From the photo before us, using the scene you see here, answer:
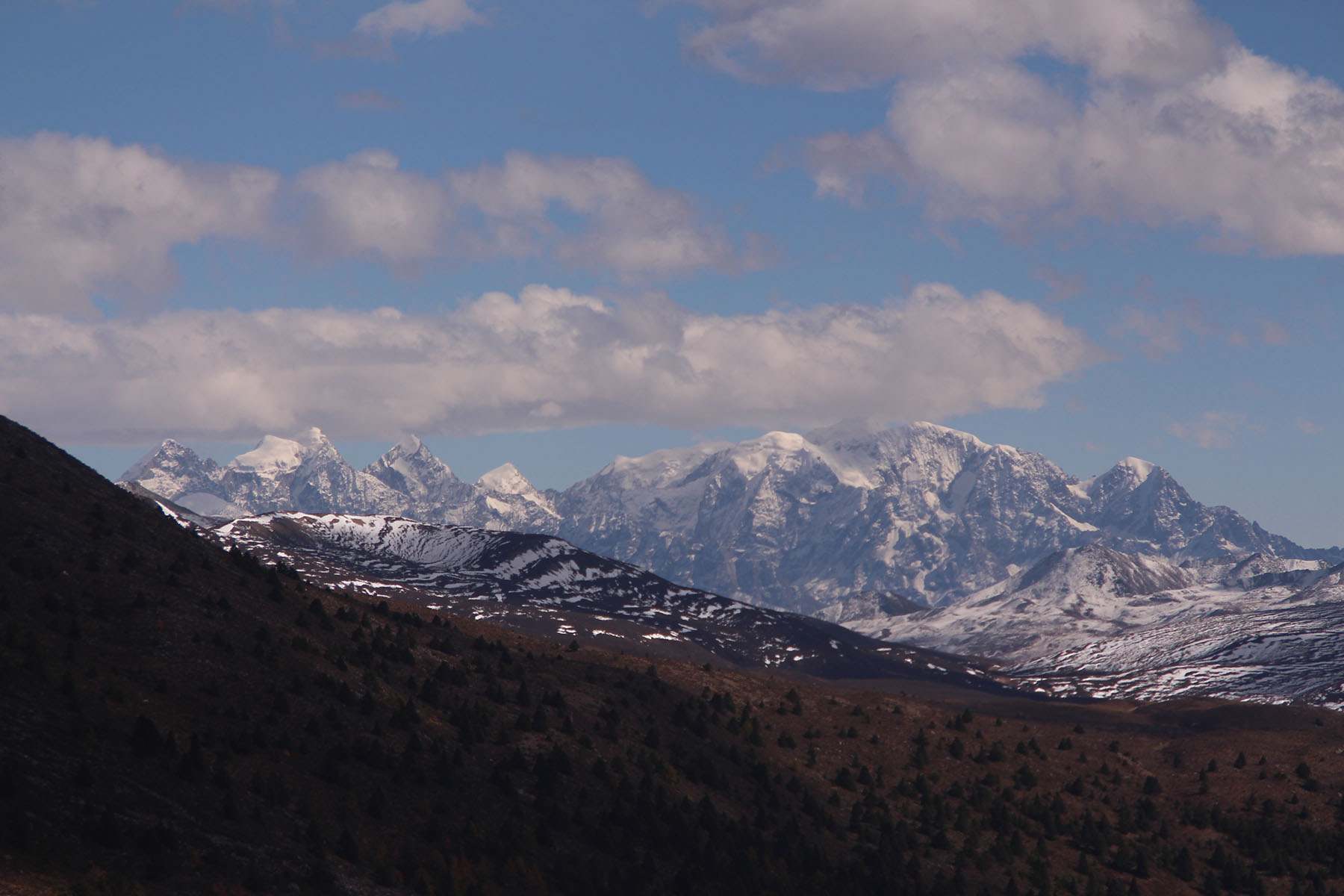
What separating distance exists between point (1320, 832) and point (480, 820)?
76186 millimetres

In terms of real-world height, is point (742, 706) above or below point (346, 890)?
above

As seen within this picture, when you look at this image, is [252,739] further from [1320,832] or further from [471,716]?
[1320,832]

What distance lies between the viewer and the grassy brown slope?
2625 inches

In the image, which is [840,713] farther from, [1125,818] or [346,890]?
[346,890]

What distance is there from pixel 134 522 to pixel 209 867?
169 feet

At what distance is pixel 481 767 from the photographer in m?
88.7

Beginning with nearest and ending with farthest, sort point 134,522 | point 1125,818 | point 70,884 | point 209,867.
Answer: point 70,884, point 209,867, point 134,522, point 1125,818

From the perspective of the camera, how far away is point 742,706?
126562 mm

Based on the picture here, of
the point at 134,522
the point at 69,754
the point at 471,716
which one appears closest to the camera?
the point at 69,754

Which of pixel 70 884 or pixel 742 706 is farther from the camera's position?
pixel 742 706

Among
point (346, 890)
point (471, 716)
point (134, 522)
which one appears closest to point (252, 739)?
point (346, 890)

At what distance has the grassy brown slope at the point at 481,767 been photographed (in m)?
66.7

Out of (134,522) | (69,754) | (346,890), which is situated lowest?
(346,890)

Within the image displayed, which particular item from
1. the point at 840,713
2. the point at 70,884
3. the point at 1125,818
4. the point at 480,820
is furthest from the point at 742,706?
the point at 70,884
